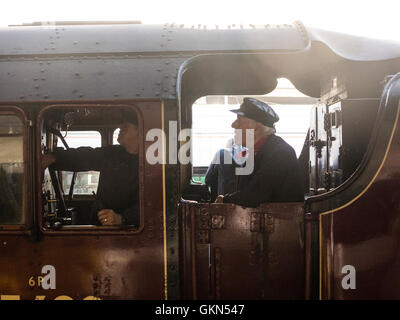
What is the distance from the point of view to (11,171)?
2871 millimetres

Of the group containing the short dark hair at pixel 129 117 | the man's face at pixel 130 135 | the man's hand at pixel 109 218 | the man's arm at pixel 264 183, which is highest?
the short dark hair at pixel 129 117

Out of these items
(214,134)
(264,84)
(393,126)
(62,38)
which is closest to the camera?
(393,126)

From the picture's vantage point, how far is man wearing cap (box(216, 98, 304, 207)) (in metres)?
2.93

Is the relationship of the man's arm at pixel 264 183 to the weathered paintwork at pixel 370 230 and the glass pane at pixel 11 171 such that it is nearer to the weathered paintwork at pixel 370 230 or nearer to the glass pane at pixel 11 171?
the weathered paintwork at pixel 370 230

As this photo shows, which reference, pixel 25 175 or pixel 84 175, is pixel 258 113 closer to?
pixel 25 175

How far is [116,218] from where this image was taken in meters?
2.94

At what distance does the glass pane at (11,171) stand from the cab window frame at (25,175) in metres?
0.03

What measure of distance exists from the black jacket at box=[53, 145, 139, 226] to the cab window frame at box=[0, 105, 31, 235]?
482 millimetres

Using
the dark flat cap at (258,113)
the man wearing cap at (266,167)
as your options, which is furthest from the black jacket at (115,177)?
the dark flat cap at (258,113)

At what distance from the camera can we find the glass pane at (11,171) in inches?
112

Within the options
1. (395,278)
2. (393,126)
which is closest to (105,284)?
(395,278)
